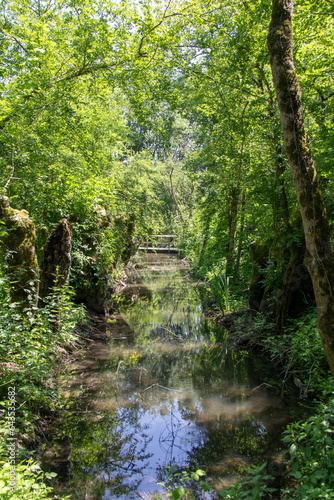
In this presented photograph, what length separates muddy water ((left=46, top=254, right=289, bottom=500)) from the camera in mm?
3473

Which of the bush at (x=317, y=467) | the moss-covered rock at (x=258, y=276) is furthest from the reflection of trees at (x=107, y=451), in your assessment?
the moss-covered rock at (x=258, y=276)

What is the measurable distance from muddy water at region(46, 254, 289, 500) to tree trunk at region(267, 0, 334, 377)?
6.61 feet

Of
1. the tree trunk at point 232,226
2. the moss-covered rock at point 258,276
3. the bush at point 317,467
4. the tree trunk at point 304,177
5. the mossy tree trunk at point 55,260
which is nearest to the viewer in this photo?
Result: the bush at point 317,467

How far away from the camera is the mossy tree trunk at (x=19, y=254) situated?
395 cm

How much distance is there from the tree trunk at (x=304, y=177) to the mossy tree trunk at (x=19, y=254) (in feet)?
10.2

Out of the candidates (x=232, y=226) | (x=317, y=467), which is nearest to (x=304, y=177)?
(x=317, y=467)

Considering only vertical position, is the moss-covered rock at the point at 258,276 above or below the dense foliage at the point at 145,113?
below

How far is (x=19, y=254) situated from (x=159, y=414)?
2846mm

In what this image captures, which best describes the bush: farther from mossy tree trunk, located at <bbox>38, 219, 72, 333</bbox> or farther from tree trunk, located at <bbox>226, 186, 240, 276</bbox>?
tree trunk, located at <bbox>226, 186, 240, 276</bbox>

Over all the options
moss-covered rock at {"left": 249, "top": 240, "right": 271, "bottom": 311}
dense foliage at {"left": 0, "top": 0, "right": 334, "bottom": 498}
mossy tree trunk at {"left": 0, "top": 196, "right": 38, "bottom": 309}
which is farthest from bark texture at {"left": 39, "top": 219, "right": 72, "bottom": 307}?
moss-covered rock at {"left": 249, "top": 240, "right": 271, "bottom": 311}

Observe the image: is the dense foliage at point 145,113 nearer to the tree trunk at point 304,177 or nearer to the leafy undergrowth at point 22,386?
the leafy undergrowth at point 22,386

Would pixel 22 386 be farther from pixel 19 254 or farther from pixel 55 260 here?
pixel 55 260

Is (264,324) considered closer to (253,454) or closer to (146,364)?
(146,364)

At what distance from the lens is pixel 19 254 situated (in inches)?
161
